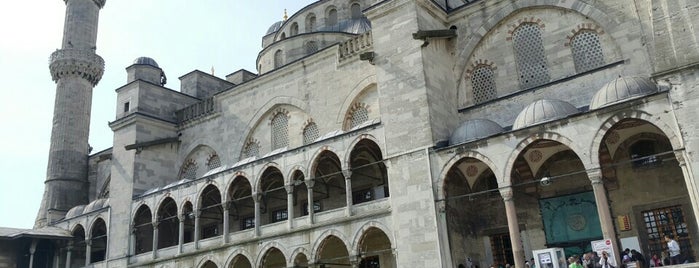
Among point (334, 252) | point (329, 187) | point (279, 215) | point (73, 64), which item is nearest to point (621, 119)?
point (334, 252)

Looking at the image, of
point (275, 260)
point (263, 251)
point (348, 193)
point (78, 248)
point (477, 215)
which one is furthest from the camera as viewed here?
point (78, 248)

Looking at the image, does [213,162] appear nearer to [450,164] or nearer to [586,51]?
A: [450,164]

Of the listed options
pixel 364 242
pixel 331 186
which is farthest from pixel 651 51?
pixel 331 186

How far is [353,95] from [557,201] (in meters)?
7.54

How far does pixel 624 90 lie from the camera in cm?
1334

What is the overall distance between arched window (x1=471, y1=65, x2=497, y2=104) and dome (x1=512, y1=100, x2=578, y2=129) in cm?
289

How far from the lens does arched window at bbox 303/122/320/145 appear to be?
2119cm

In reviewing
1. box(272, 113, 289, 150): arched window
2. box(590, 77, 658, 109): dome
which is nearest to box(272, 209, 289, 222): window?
box(272, 113, 289, 150): arched window

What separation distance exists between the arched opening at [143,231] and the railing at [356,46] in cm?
1033

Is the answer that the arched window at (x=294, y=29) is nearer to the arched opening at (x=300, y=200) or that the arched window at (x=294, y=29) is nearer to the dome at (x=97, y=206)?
the arched opening at (x=300, y=200)

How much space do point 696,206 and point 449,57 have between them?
8.39 metres

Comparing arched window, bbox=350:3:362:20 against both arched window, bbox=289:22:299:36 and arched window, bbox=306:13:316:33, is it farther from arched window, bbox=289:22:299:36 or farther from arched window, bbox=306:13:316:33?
arched window, bbox=289:22:299:36

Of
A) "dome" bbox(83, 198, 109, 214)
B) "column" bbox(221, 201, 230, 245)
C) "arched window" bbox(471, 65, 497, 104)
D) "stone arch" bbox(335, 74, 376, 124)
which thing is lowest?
"column" bbox(221, 201, 230, 245)

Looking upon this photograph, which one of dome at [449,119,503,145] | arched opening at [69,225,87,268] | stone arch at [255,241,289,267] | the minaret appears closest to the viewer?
dome at [449,119,503,145]
